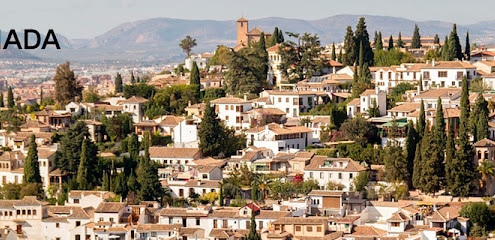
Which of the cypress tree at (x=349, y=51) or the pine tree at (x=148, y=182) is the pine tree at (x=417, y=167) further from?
the cypress tree at (x=349, y=51)

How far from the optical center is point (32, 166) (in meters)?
32.1

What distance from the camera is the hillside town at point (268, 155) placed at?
28.4 m

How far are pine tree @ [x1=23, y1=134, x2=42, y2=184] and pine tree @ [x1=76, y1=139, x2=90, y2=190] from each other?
4.04 feet

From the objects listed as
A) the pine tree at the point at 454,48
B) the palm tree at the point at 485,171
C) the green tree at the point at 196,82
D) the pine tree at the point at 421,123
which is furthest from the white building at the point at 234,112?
the palm tree at the point at 485,171

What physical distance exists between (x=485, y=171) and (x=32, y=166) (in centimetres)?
1243

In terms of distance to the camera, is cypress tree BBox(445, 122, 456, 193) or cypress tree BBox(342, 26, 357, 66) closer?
cypress tree BBox(445, 122, 456, 193)

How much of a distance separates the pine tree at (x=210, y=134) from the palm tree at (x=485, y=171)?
8.02 m

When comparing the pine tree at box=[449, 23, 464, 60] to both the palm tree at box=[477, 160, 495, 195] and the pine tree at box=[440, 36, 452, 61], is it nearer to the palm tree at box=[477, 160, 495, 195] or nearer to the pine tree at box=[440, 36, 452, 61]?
the pine tree at box=[440, 36, 452, 61]

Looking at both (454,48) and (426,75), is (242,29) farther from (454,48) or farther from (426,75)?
(426,75)

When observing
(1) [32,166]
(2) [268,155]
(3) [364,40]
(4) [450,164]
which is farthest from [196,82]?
(4) [450,164]

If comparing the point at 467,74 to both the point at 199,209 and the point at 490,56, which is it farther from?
the point at 199,209

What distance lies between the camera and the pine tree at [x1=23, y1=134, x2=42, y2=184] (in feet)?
105

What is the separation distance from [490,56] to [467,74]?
552 centimetres

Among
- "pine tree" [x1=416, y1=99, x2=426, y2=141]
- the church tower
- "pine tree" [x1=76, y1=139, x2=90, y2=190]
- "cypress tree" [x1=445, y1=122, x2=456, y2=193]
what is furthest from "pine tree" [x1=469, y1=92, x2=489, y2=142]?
the church tower
